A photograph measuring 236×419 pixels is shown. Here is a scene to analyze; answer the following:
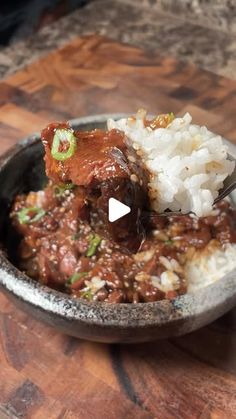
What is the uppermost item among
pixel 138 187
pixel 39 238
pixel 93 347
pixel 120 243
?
pixel 138 187

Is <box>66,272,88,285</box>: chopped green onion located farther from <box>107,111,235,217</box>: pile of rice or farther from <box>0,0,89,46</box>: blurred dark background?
<box>0,0,89,46</box>: blurred dark background

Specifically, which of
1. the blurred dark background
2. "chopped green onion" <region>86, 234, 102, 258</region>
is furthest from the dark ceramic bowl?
the blurred dark background

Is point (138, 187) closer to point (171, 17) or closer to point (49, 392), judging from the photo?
point (49, 392)

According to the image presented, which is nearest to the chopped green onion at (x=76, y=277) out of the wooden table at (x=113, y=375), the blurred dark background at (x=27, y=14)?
the wooden table at (x=113, y=375)

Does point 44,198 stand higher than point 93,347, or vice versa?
point 44,198

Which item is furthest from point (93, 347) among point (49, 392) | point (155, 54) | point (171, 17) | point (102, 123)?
point (171, 17)

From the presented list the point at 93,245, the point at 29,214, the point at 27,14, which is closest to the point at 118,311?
the point at 93,245
